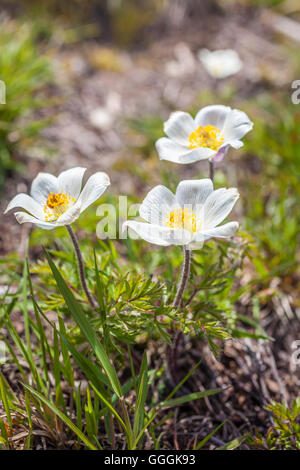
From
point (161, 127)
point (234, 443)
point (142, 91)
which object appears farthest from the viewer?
point (142, 91)

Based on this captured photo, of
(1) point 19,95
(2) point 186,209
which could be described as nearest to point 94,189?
(2) point 186,209

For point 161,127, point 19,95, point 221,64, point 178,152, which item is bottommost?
point 178,152

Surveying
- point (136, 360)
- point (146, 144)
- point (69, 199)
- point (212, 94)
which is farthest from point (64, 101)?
point (136, 360)

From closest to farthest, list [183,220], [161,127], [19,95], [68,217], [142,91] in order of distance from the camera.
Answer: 1. [68,217]
2. [183,220]
3. [19,95]
4. [161,127]
5. [142,91]

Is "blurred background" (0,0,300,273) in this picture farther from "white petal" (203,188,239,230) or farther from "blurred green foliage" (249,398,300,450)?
"blurred green foliage" (249,398,300,450)

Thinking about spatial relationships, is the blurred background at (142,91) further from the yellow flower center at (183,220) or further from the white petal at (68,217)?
the white petal at (68,217)

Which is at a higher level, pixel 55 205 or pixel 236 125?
pixel 236 125

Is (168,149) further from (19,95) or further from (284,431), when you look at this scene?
(19,95)

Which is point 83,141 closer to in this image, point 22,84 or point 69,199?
point 22,84
